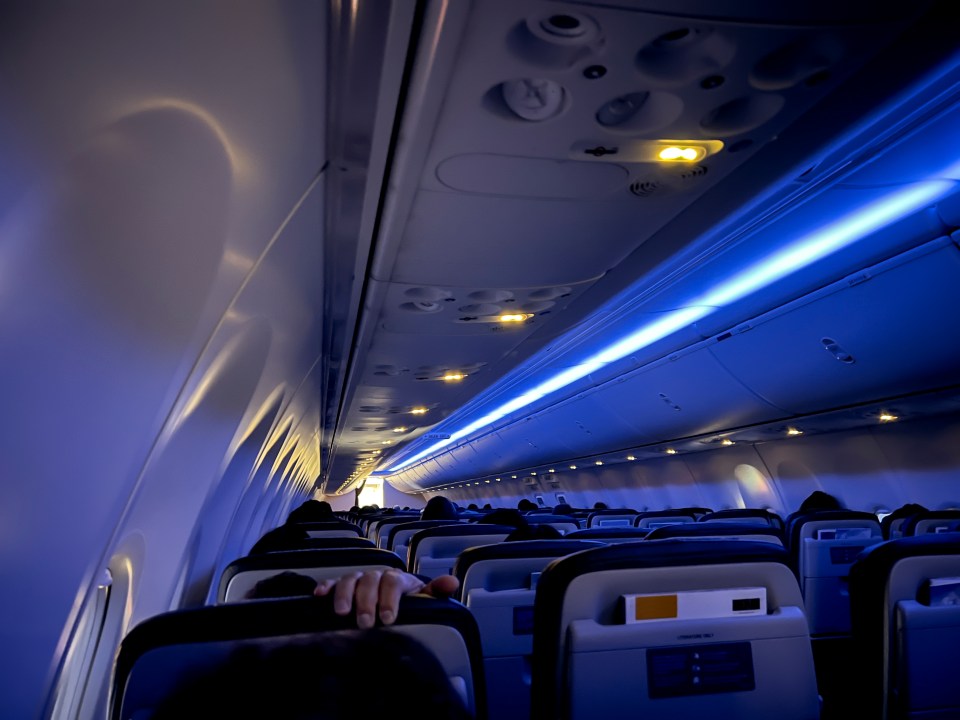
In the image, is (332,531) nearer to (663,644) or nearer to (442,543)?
(442,543)

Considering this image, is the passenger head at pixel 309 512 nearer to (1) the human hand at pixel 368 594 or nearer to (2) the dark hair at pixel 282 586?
(2) the dark hair at pixel 282 586

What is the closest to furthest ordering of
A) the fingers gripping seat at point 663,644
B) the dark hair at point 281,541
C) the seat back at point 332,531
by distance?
the fingers gripping seat at point 663,644 → the dark hair at point 281,541 → the seat back at point 332,531

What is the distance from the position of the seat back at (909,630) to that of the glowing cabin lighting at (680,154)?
5.88ft

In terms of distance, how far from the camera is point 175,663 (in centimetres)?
153

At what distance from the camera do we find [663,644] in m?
1.95

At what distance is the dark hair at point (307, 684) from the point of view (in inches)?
59.1

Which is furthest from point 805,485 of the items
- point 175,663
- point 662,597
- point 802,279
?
point 175,663

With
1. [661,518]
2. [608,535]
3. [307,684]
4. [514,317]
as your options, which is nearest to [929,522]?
[661,518]

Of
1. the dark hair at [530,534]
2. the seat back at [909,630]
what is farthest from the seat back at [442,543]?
the seat back at [909,630]

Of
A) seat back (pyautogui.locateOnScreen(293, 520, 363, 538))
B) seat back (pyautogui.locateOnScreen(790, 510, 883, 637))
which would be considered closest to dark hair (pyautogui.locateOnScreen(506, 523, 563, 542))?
seat back (pyautogui.locateOnScreen(790, 510, 883, 637))

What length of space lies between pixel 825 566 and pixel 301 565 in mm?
4404

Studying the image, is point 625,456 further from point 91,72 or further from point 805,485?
point 91,72

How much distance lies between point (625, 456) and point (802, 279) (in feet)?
28.7

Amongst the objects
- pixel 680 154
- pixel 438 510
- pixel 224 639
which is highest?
pixel 680 154
